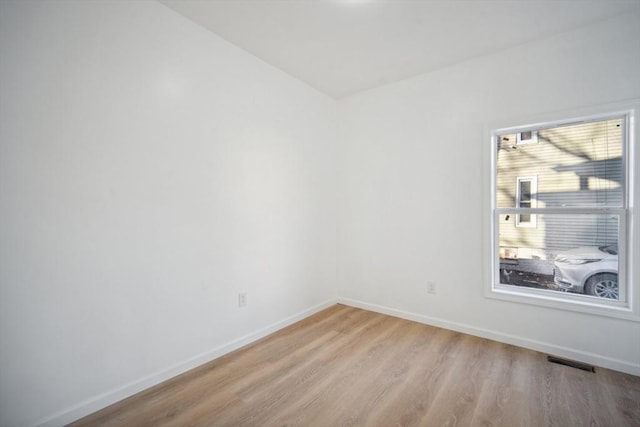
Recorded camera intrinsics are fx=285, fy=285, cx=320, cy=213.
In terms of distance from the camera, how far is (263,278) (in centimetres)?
294

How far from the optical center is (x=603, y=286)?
2.44 meters

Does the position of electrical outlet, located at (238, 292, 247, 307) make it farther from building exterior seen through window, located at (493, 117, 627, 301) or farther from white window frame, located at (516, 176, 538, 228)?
white window frame, located at (516, 176, 538, 228)

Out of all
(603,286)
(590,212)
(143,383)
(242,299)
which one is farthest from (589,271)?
(143,383)

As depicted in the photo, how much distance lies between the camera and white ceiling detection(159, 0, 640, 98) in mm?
2137

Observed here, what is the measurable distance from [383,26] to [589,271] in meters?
2.78

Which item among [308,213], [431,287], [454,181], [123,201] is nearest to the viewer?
[123,201]

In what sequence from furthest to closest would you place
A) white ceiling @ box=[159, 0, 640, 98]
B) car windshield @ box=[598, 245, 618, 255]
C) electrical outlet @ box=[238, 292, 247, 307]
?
electrical outlet @ box=[238, 292, 247, 307], car windshield @ box=[598, 245, 618, 255], white ceiling @ box=[159, 0, 640, 98]

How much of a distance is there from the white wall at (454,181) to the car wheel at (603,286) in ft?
0.75

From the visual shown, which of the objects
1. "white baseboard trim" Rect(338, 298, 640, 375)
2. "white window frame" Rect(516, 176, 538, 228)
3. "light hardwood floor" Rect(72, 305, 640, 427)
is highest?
"white window frame" Rect(516, 176, 538, 228)

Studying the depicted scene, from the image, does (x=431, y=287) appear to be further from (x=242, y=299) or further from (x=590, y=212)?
(x=242, y=299)

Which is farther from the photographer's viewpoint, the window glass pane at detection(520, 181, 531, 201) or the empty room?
the window glass pane at detection(520, 181, 531, 201)

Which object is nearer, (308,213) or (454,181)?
(454,181)

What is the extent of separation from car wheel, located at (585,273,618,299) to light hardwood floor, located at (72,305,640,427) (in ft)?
1.99

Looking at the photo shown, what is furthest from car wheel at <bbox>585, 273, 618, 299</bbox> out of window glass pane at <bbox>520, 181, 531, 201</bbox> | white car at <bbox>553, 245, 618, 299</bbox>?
window glass pane at <bbox>520, 181, 531, 201</bbox>
